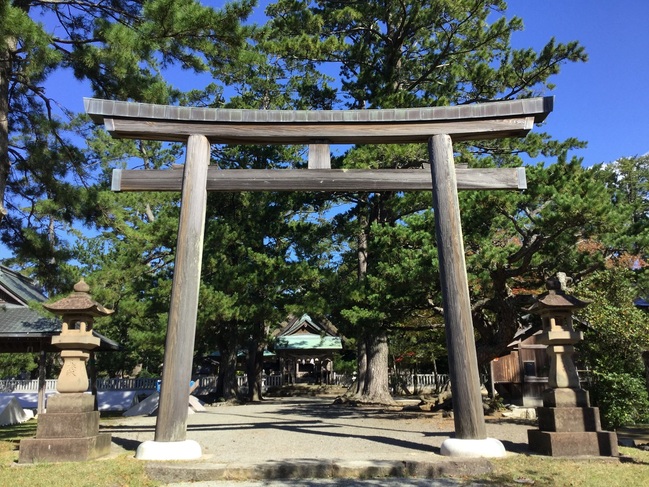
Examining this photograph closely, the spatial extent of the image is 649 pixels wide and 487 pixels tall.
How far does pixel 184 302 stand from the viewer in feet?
23.6

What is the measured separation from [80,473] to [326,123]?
5.91 m

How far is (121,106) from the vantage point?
766 centimetres

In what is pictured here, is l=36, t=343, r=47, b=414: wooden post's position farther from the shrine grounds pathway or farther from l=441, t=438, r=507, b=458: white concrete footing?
l=441, t=438, r=507, b=458: white concrete footing

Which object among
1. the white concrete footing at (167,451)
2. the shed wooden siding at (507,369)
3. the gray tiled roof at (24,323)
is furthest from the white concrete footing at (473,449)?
the shed wooden siding at (507,369)

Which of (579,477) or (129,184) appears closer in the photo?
(579,477)

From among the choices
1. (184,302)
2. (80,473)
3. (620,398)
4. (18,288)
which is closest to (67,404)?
(80,473)

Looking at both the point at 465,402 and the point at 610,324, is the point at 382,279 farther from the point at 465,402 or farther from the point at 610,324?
the point at 610,324

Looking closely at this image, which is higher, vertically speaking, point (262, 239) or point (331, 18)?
point (331, 18)

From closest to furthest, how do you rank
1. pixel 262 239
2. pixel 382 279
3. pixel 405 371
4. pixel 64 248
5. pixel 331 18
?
pixel 64 248 → pixel 382 279 → pixel 331 18 → pixel 262 239 → pixel 405 371

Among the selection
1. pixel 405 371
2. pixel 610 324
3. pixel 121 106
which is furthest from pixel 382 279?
pixel 405 371

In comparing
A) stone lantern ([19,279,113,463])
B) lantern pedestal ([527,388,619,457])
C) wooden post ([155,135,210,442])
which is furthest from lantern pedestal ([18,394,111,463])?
lantern pedestal ([527,388,619,457])

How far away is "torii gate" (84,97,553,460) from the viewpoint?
24.2ft

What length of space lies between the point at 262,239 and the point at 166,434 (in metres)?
13.4

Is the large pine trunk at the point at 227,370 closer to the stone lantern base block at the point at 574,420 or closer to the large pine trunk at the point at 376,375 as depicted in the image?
the large pine trunk at the point at 376,375
